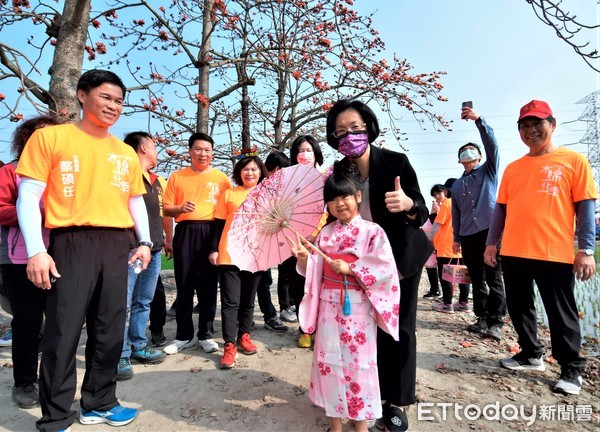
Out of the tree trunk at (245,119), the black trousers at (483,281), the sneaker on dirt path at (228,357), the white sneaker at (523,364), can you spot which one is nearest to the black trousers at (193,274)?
the sneaker on dirt path at (228,357)

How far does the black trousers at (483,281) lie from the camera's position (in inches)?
175

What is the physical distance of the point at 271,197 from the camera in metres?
2.79

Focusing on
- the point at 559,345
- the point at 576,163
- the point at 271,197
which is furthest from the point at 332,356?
the point at 576,163

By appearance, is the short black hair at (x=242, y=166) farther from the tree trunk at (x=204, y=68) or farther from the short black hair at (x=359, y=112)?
the tree trunk at (x=204, y=68)

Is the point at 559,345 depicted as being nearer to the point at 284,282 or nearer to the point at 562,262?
the point at 562,262

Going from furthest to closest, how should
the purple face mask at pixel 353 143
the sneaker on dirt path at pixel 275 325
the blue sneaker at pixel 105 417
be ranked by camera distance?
1. the sneaker on dirt path at pixel 275 325
2. the blue sneaker at pixel 105 417
3. the purple face mask at pixel 353 143

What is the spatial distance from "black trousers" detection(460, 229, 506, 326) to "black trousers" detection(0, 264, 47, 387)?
16.1ft

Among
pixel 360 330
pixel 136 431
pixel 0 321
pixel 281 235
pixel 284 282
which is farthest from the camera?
pixel 0 321

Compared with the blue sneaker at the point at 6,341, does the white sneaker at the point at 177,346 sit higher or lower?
higher

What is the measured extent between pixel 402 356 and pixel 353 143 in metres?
1.62

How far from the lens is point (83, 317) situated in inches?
94.8

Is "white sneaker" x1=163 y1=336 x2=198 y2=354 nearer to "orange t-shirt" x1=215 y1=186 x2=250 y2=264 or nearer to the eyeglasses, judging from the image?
"orange t-shirt" x1=215 y1=186 x2=250 y2=264

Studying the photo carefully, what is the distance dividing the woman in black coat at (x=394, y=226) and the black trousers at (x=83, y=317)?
6.31ft

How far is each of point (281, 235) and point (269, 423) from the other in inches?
57.7
